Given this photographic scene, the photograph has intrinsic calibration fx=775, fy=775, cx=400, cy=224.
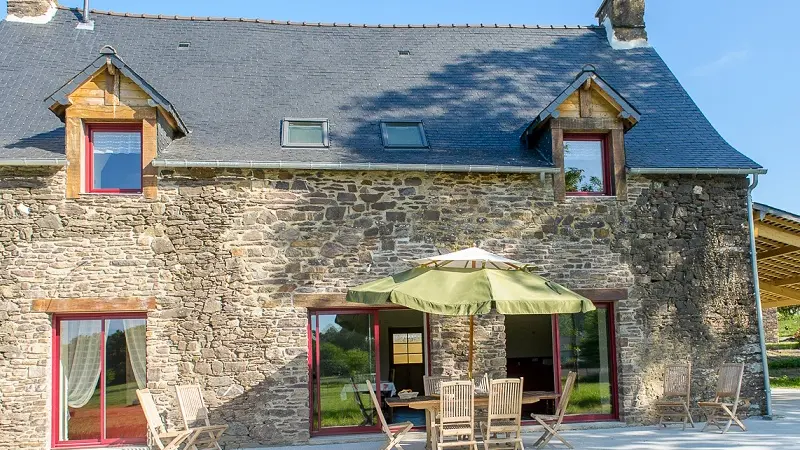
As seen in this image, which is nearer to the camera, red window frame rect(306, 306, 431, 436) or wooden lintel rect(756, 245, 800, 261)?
red window frame rect(306, 306, 431, 436)

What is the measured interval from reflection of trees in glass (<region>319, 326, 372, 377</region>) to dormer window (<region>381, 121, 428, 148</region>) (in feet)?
9.03

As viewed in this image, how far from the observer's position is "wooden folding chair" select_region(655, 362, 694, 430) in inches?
410

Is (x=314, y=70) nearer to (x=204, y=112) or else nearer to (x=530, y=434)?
(x=204, y=112)

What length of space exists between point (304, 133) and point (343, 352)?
3.20 meters

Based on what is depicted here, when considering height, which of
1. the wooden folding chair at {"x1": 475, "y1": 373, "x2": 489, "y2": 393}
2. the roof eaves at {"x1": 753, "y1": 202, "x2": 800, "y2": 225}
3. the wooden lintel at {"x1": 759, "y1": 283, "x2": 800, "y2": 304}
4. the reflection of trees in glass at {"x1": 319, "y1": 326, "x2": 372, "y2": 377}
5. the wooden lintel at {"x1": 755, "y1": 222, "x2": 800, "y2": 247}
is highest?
the roof eaves at {"x1": 753, "y1": 202, "x2": 800, "y2": 225}

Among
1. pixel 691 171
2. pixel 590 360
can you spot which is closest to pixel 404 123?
pixel 691 171

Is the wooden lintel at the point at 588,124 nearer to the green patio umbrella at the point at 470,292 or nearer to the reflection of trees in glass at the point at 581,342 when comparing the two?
the reflection of trees in glass at the point at 581,342

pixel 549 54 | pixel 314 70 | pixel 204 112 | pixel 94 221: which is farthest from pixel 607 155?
pixel 94 221

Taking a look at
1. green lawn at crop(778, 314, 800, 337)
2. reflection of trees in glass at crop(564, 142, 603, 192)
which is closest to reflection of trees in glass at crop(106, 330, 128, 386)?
reflection of trees in glass at crop(564, 142, 603, 192)

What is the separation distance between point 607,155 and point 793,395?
21.9 ft

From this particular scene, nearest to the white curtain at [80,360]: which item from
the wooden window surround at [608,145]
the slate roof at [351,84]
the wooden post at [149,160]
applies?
the wooden post at [149,160]

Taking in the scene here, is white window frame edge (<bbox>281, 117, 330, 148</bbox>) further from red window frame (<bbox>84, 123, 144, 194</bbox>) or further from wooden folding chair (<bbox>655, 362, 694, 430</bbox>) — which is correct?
wooden folding chair (<bbox>655, 362, 694, 430</bbox>)

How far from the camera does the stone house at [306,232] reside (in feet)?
32.5

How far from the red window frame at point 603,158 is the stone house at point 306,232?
2.6 inches
